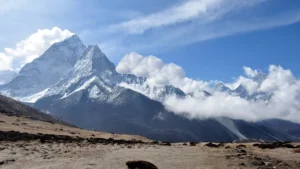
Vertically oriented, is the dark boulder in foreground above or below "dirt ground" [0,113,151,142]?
below

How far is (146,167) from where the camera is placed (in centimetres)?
2847

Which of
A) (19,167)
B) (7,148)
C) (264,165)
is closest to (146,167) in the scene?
(264,165)

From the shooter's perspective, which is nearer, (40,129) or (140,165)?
(140,165)

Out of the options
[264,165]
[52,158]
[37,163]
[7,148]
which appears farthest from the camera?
[7,148]

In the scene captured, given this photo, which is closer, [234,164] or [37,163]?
[234,164]

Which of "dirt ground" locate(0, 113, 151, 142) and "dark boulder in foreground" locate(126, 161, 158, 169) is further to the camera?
"dirt ground" locate(0, 113, 151, 142)

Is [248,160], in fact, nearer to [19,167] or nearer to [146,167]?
[146,167]

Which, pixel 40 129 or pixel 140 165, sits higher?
pixel 40 129

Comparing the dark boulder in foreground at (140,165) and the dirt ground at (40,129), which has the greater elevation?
the dirt ground at (40,129)

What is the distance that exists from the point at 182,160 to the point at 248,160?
6.05 metres

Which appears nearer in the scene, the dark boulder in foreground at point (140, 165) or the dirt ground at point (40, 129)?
the dark boulder in foreground at point (140, 165)

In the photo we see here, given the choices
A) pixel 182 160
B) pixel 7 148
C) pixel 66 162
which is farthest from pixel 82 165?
pixel 7 148

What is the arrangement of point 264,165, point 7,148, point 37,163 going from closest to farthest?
1. point 264,165
2. point 37,163
3. point 7,148

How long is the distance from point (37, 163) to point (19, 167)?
6.98 ft
